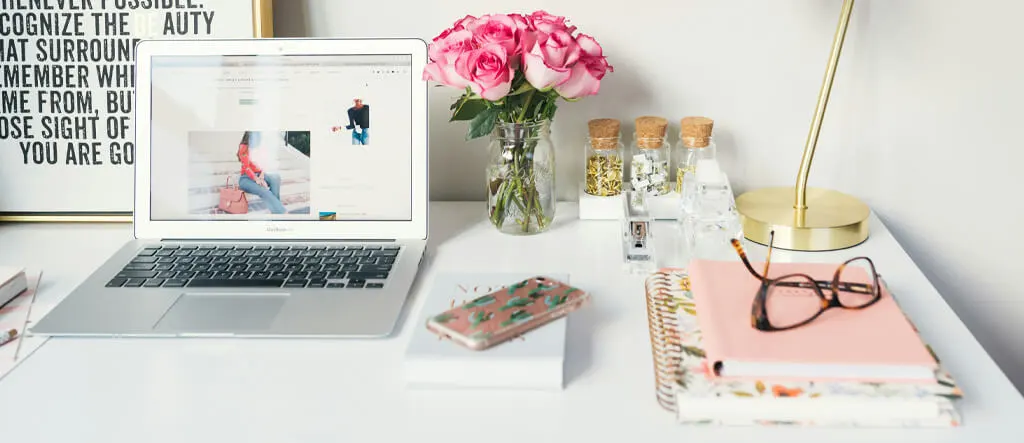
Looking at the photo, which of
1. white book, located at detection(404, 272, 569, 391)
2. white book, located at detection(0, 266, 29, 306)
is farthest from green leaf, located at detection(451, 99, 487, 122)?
white book, located at detection(0, 266, 29, 306)

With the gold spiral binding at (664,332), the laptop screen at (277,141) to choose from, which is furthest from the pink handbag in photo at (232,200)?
the gold spiral binding at (664,332)

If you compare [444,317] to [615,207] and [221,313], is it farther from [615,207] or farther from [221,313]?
[615,207]

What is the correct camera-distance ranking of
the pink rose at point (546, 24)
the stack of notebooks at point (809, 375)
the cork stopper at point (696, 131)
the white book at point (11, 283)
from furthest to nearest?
the cork stopper at point (696, 131) < the pink rose at point (546, 24) < the white book at point (11, 283) < the stack of notebooks at point (809, 375)

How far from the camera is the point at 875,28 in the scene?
1172 mm

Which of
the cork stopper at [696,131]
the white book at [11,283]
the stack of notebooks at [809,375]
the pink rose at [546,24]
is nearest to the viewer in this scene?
the stack of notebooks at [809,375]

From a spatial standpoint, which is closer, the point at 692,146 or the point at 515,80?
the point at 515,80

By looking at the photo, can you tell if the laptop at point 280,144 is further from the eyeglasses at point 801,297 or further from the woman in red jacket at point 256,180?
the eyeglasses at point 801,297

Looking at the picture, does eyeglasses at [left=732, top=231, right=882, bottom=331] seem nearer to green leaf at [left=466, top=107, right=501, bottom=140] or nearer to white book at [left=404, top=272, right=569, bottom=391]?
white book at [left=404, top=272, right=569, bottom=391]

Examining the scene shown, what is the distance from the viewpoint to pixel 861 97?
120cm

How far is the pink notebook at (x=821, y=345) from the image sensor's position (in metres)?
0.71

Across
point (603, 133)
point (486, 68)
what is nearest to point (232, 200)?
point (486, 68)

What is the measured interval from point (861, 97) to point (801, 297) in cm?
49

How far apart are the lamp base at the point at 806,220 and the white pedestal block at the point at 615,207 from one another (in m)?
0.08

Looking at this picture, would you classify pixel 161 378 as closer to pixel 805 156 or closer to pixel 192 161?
pixel 192 161
